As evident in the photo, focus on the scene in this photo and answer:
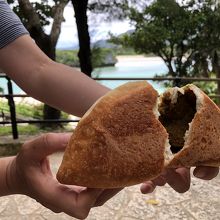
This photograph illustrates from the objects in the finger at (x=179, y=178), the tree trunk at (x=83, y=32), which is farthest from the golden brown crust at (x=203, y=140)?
the tree trunk at (x=83, y=32)

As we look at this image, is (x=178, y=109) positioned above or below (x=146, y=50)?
above

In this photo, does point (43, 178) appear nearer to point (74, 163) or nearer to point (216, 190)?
point (74, 163)

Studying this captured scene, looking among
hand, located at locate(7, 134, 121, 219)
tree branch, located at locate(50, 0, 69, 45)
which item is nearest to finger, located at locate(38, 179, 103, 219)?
hand, located at locate(7, 134, 121, 219)

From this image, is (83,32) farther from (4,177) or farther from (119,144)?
(119,144)

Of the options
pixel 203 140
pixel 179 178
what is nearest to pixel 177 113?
pixel 203 140

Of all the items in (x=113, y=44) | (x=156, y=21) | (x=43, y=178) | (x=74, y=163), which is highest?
(x=74, y=163)

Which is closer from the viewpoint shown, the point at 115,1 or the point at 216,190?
the point at 216,190

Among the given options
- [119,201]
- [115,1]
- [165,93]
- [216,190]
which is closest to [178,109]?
[165,93]
